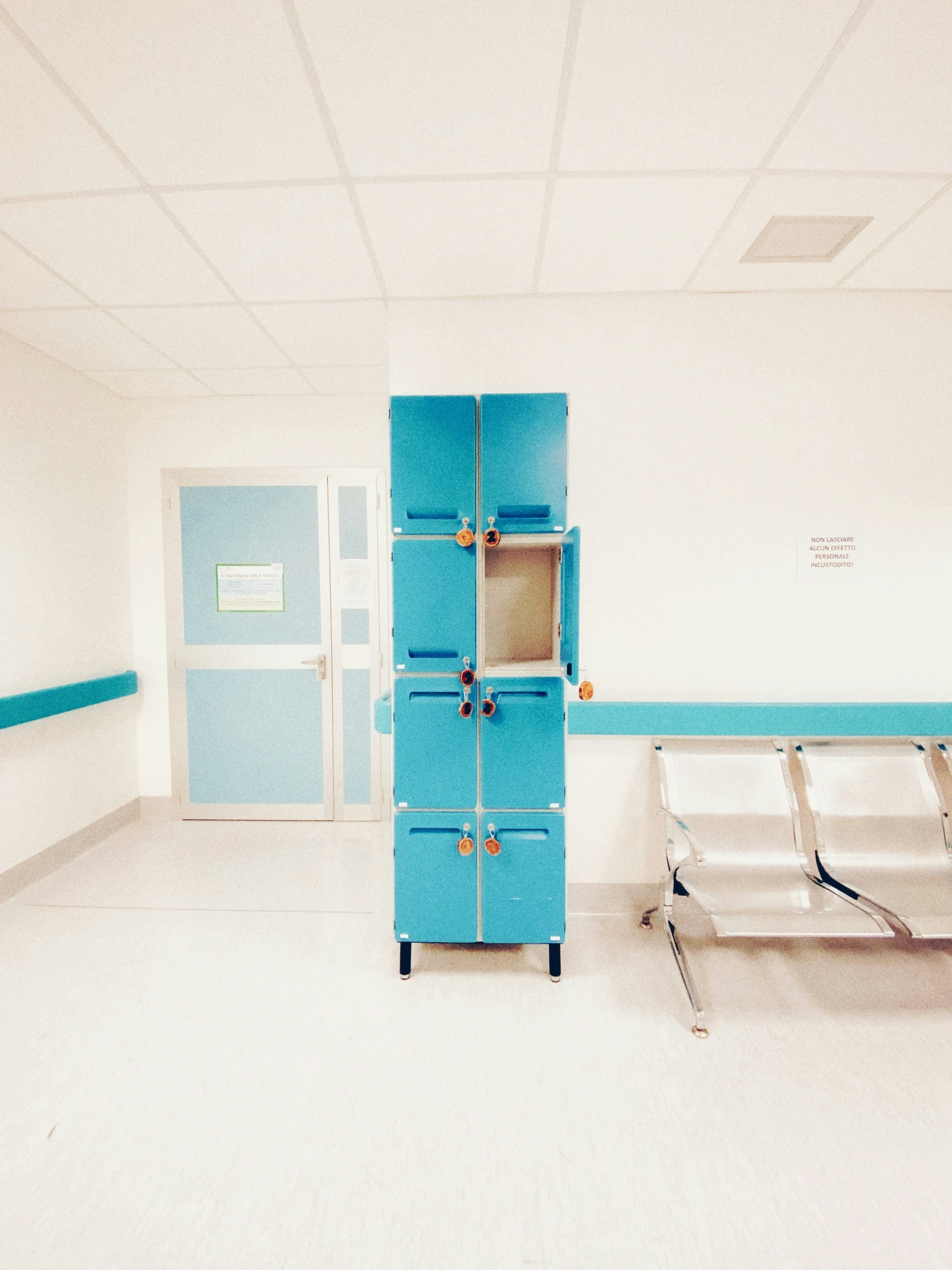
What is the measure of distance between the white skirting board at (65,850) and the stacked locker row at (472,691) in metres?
2.15

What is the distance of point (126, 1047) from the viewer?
70.4 inches

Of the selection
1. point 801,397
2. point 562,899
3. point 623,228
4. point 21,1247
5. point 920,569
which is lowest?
point 21,1247

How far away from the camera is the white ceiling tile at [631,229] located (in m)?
1.70

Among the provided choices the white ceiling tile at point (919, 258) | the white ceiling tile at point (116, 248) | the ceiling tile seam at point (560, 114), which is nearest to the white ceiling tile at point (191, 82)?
the white ceiling tile at point (116, 248)

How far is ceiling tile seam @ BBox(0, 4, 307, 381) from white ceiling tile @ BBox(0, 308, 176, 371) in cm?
33

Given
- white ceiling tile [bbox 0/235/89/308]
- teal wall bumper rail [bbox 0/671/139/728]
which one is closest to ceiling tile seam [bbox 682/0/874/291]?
white ceiling tile [bbox 0/235/89/308]

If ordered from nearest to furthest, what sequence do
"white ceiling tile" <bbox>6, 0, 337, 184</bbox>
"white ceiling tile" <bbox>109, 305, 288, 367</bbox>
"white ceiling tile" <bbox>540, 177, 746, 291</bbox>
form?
"white ceiling tile" <bbox>6, 0, 337, 184</bbox> → "white ceiling tile" <bbox>540, 177, 746, 291</bbox> → "white ceiling tile" <bbox>109, 305, 288, 367</bbox>

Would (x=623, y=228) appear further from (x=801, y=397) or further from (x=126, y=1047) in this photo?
(x=126, y=1047)

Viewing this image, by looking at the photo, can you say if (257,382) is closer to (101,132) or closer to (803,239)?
(101,132)

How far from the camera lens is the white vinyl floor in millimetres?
1264

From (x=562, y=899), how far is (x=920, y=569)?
7.08 ft

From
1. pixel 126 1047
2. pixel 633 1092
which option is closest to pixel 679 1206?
pixel 633 1092

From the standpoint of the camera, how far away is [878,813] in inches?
90.5

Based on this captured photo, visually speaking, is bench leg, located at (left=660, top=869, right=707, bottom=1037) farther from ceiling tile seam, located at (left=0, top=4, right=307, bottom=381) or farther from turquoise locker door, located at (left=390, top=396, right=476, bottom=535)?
ceiling tile seam, located at (left=0, top=4, right=307, bottom=381)
